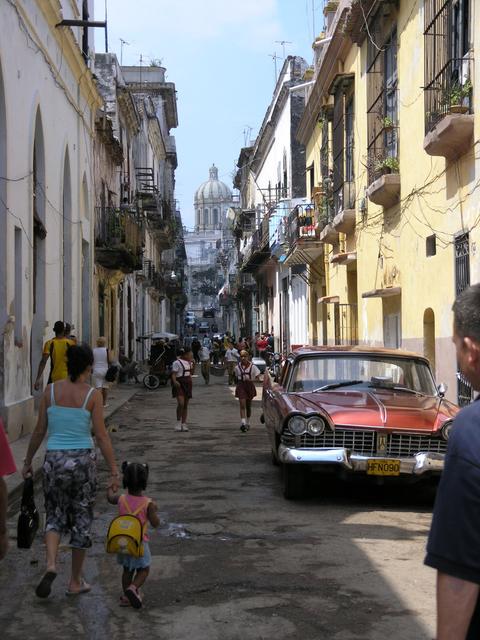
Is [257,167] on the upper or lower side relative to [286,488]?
upper

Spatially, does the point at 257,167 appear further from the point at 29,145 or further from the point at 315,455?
the point at 315,455

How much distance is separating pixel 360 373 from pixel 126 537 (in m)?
5.30

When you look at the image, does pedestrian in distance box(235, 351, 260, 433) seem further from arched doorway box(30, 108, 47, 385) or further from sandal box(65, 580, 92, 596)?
sandal box(65, 580, 92, 596)

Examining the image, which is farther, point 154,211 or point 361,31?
point 154,211

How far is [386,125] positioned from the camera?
16484mm

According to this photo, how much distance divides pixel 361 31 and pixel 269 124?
22496 mm

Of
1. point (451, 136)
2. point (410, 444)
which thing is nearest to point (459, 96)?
point (451, 136)

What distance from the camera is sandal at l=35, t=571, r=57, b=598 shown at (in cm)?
582

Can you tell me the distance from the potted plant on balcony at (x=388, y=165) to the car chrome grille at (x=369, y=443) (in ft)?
27.8

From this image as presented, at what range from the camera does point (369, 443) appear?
8820mm

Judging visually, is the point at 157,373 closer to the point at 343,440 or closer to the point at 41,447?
the point at 41,447

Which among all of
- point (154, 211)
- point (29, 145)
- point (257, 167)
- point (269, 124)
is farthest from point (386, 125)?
point (257, 167)

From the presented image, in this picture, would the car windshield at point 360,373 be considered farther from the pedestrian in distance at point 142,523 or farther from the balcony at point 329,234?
the balcony at point 329,234

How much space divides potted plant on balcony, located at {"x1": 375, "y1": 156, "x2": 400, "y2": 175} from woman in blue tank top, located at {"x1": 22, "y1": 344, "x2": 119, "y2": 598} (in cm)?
1113
